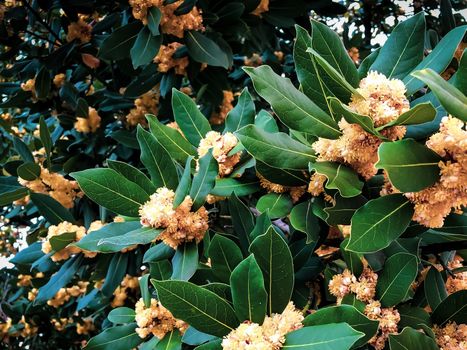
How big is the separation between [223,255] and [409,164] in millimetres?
432

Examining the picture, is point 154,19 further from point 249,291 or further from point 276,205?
point 249,291

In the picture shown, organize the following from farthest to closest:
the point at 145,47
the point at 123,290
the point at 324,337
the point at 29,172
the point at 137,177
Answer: the point at 123,290
the point at 29,172
the point at 145,47
the point at 137,177
the point at 324,337

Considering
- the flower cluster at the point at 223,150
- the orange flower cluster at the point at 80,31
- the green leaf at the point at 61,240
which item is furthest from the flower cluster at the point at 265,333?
the orange flower cluster at the point at 80,31

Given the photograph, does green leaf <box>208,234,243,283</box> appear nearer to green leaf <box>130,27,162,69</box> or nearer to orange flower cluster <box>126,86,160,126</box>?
green leaf <box>130,27,162,69</box>

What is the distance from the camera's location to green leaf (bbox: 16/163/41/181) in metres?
1.95

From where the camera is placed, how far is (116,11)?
8.71 ft

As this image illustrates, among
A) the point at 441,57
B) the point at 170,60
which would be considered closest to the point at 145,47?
the point at 170,60

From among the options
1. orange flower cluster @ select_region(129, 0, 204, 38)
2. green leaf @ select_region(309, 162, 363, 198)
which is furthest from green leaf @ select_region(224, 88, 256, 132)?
orange flower cluster @ select_region(129, 0, 204, 38)

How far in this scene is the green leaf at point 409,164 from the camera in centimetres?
74

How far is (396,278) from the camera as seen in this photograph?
997 millimetres

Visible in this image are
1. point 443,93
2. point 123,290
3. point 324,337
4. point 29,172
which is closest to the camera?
point 443,93

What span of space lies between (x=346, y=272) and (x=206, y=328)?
1.08 feet

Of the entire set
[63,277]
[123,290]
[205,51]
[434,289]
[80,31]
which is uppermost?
[80,31]

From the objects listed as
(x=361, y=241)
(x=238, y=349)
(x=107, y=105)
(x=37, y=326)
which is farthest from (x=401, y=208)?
(x=37, y=326)
